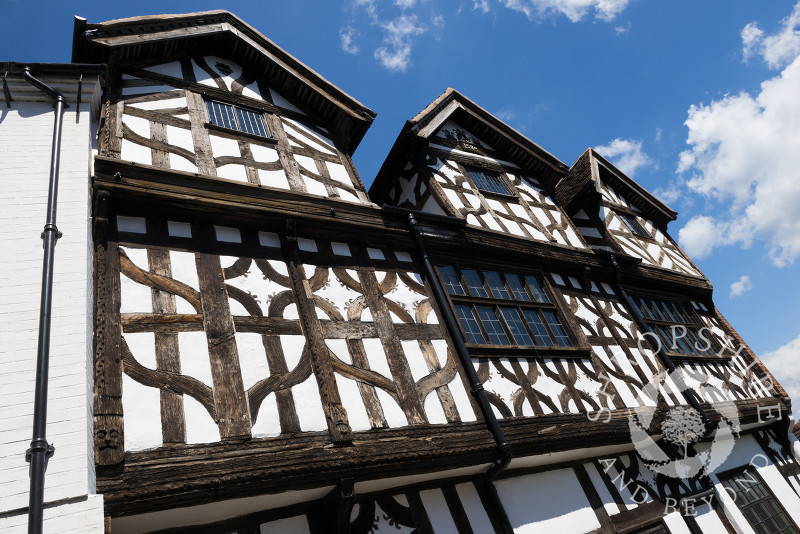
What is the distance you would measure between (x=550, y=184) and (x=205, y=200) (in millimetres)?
9166

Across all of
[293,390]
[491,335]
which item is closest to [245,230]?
[293,390]

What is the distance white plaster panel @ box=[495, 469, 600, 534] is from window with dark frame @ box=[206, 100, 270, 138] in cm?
671

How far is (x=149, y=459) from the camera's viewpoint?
4.42 meters

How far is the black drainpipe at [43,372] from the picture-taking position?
3704mm

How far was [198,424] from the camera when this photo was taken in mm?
4840

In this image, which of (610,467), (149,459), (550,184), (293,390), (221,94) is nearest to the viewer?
(149,459)

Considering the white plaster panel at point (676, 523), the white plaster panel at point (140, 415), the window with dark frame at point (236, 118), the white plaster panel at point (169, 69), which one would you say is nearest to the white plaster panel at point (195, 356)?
the white plaster panel at point (140, 415)

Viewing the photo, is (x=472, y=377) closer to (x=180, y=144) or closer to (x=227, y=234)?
(x=227, y=234)

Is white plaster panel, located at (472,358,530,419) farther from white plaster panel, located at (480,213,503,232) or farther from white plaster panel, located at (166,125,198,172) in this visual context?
white plaster panel, located at (166,125,198,172)

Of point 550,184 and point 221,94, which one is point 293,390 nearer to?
point 221,94

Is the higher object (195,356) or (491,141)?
(491,141)

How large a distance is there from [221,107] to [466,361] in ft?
19.6

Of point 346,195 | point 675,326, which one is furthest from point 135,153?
point 675,326

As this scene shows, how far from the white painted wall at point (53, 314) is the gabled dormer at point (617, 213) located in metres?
11.0
